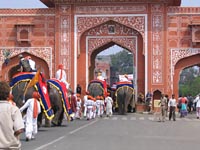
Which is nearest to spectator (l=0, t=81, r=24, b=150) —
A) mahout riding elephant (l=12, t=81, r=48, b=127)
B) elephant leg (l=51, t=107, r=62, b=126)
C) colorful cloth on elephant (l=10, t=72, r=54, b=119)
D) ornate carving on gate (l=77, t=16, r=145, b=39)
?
mahout riding elephant (l=12, t=81, r=48, b=127)

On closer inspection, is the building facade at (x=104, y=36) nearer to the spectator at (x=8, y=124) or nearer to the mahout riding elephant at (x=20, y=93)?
the mahout riding elephant at (x=20, y=93)

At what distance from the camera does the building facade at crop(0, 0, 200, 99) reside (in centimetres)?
3794

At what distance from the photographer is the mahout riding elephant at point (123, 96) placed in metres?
33.9

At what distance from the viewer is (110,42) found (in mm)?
39344

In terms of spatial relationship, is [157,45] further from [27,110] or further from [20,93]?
[27,110]

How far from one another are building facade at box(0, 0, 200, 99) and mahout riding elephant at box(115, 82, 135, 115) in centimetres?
359

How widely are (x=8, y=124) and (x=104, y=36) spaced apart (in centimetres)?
3326

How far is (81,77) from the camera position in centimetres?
3900

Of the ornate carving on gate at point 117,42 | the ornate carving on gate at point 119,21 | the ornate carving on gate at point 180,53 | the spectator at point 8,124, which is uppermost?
the ornate carving on gate at point 119,21

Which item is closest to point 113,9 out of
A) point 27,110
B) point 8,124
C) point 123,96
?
point 123,96

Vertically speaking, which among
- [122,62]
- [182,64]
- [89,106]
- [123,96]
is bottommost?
[89,106]

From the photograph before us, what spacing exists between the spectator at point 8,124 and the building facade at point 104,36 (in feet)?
105

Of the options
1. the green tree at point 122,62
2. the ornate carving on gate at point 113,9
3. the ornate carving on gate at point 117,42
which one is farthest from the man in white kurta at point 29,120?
the green tree at point 122,62

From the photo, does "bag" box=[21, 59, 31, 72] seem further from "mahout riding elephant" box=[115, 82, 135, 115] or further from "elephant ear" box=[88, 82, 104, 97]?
"mahout riding elephant" box=[115, 82, 135, 115]
